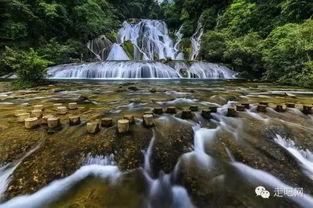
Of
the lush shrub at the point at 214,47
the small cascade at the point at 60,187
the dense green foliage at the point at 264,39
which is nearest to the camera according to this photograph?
the small cascade at the point at 60,187

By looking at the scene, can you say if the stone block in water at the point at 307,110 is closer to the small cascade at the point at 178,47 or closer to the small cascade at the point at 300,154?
the small cascade at the point at 300,154

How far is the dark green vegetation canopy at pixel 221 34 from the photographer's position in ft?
33.2

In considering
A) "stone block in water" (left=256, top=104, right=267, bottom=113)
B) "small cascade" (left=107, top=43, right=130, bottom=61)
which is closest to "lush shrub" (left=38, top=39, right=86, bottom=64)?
"small cascade" (left=107, top=43, right=130, bottom=61)

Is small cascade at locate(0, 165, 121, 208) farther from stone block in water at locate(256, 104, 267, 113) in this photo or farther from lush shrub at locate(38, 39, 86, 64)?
lush shrub at locate(38, 39, 86, 64)

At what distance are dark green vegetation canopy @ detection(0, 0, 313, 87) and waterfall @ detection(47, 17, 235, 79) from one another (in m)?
1.07

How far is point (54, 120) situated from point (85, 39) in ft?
64.6

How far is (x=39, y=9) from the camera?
17.5 metres

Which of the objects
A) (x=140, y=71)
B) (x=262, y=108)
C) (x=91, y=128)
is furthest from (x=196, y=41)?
(x=91, y=128)

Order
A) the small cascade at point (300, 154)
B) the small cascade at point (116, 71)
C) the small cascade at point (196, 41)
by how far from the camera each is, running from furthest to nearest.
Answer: the small cascade at point (196, 41), the small cascade at point (116, 71), the small cascade at point (300, 154)

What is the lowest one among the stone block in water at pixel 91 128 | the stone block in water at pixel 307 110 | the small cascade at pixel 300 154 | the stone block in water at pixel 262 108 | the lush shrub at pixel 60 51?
the small cascade at pixel 300 154

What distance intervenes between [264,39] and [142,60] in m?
8.57

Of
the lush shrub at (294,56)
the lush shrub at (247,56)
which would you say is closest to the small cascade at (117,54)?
the lush shrub at (247,56)

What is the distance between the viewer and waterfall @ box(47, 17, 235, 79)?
46.2ft

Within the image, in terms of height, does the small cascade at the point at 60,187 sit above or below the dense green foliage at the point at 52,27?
below
